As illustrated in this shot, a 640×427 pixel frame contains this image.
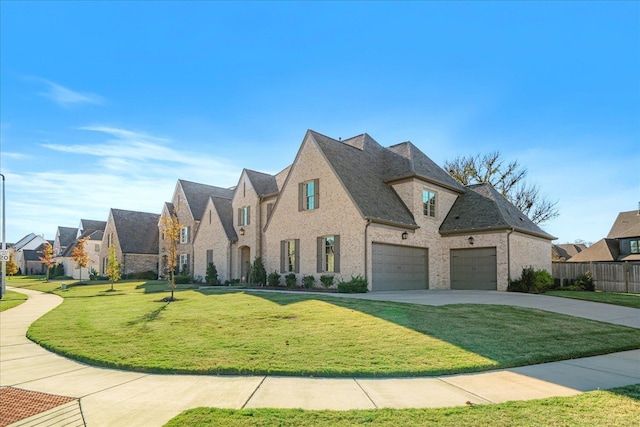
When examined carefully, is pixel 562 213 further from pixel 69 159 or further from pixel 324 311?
pixel 69 159

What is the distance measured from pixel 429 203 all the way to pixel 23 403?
2149 centimetres

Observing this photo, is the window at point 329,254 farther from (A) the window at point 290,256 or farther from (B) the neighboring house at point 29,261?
(B) the neighboring house at point 29,261

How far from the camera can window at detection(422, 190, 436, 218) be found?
23.2m

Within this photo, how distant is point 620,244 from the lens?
36.8m

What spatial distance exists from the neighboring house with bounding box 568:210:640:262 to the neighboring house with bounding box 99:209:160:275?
147 feet

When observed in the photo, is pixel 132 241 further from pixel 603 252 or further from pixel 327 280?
pixel 603 252

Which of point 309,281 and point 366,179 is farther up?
point 366,179

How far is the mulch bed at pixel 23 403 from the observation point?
477cm

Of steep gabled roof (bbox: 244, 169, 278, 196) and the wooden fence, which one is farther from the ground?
steep gabled roof (bbox: 244, 169, 278, 196)

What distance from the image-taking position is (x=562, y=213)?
135 ft

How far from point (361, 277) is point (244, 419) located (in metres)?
14.7

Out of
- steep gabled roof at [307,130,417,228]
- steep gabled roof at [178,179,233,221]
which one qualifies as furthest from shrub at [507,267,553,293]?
steep gabled roof at [178,179,233,221]

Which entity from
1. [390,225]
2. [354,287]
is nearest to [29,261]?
[354,287]

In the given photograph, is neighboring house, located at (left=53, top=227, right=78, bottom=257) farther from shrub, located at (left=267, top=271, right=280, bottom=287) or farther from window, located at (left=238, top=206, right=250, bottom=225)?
shrub, located at (left=267, top=271, right=280, bottom=287)
